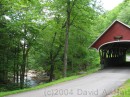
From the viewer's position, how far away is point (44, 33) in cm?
2125

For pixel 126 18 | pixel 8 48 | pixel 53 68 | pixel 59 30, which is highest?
pixel 126 18

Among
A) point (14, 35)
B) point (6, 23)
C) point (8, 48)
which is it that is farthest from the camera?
point (8, 48)

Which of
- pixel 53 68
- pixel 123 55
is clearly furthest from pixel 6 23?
pixel 123 55

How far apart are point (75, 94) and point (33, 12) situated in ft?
34.3

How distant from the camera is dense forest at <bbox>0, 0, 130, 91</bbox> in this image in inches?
713

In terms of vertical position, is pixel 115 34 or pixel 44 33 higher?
pixel 44 33

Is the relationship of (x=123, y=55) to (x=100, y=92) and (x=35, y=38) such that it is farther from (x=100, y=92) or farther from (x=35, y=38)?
(x=100, y=92)

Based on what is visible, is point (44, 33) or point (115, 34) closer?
point (115, 34)

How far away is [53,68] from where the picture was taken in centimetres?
2552

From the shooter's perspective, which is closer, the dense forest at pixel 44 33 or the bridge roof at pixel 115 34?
the dense forest at pixel 44 33

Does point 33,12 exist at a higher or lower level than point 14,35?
higher

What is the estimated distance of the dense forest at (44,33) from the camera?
713 inches

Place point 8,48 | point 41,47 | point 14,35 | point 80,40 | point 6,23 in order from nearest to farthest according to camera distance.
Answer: point 6,23
point 14,35
point 8,48
point 41,47
point 80,40

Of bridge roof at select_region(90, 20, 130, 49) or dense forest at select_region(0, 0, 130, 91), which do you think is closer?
dense forest at select_region(0, 0, 130, 91)
